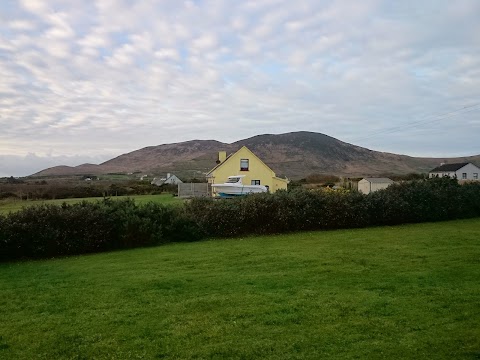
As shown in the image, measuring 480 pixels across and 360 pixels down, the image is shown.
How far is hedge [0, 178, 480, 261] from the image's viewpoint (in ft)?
40.2

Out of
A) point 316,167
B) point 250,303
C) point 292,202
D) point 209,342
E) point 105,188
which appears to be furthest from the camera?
point 316,167

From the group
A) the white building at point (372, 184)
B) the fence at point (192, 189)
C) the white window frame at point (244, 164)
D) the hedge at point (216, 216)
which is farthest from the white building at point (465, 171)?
the hedge at point (216, 216)

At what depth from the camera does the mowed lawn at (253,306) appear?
4.67m

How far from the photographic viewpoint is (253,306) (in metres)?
6.07

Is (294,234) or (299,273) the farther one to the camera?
(294,234)

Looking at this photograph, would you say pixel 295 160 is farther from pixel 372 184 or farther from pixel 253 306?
pixel 253 306

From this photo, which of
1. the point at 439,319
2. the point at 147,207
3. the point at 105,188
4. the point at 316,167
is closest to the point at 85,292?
the point at 439,319

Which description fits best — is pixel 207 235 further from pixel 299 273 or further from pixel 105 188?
pixel 105 188

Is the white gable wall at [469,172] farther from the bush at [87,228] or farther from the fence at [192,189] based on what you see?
the bush at [87,228]

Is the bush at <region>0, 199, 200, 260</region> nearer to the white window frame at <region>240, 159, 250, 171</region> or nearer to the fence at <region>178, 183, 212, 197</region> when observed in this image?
the white window frame at <region>240, 159, 250, 171</region>

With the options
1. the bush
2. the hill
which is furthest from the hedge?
the hill

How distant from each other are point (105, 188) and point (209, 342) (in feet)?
170

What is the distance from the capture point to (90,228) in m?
12.9

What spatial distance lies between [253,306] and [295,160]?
4601 inches
